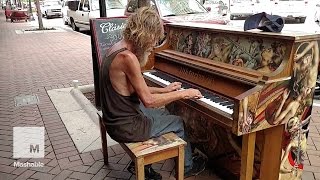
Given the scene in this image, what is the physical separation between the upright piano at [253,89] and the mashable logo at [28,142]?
66.5 inches

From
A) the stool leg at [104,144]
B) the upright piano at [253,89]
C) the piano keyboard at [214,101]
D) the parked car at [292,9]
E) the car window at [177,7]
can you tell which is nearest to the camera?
the upright piano at [253,89]

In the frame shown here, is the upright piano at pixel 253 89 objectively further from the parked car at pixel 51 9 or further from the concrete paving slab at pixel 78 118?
the parked car at pixel 51 9

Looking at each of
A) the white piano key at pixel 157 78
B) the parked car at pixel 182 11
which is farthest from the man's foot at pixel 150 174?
the parked car at pixel 182 11

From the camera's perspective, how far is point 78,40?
12.6 m

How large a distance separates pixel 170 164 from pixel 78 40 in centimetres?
1034

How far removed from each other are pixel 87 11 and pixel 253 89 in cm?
1284

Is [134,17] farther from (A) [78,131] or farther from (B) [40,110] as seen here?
(B) [40,110]

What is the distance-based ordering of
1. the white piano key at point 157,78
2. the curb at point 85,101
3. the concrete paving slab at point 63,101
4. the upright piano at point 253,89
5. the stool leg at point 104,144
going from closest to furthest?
the upright piano at point 253,89
the white piano key at point 157,78
the stool leg at point 104,144
the curb at point 85,101
the concrete paving slab at point 63,101

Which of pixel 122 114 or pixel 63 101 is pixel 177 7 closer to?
pixel 63 101

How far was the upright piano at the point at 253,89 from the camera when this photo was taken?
2078 mm

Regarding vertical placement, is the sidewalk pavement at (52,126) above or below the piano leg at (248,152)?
below

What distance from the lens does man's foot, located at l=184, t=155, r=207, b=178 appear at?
9.73ft

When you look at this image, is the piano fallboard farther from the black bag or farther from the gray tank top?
the black bag

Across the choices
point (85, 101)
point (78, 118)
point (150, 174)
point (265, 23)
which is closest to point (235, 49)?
point (265, 23)
